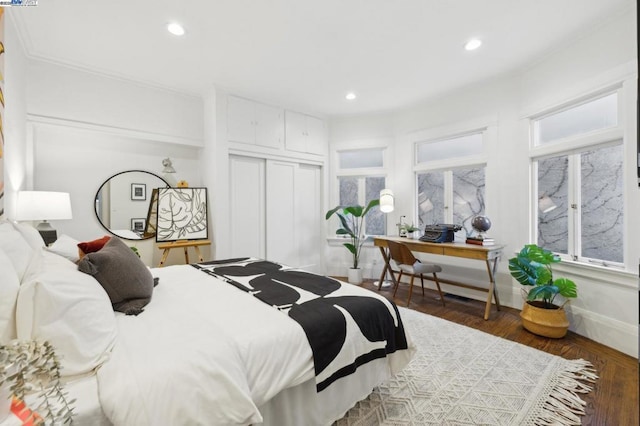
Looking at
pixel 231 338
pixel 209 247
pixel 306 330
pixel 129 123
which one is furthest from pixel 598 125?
pixel 129 123

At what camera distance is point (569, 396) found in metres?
1.69

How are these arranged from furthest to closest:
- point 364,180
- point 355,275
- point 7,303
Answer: point 364,180, point 355,275, point 7,303

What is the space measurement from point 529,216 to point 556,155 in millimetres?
678

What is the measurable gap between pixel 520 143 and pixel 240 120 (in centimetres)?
345

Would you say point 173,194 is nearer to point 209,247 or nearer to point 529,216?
point 209,247

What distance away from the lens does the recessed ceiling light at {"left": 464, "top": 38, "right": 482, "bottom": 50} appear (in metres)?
2.55

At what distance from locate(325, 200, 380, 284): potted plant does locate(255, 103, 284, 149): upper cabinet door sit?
1.37m

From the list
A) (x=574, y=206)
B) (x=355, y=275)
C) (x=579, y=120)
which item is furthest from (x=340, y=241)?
(x=579, y=120)

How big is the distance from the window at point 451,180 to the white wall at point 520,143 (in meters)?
0.15

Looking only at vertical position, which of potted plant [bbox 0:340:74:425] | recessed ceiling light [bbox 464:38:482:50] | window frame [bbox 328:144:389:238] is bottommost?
potted plant [bbox 0:340:74:425]

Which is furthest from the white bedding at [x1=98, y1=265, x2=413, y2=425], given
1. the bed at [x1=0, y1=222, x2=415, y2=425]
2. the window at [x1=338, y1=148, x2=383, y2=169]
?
the window at [x1=338, y1=148, x2=383, y2=169]

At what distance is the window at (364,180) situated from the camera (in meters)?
4.57

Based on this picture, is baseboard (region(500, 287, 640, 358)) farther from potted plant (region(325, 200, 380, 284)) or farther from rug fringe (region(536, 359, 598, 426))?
potted plant (region(325, 200, 380, 284))

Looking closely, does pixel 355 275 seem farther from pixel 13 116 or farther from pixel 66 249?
pixel 13 116
